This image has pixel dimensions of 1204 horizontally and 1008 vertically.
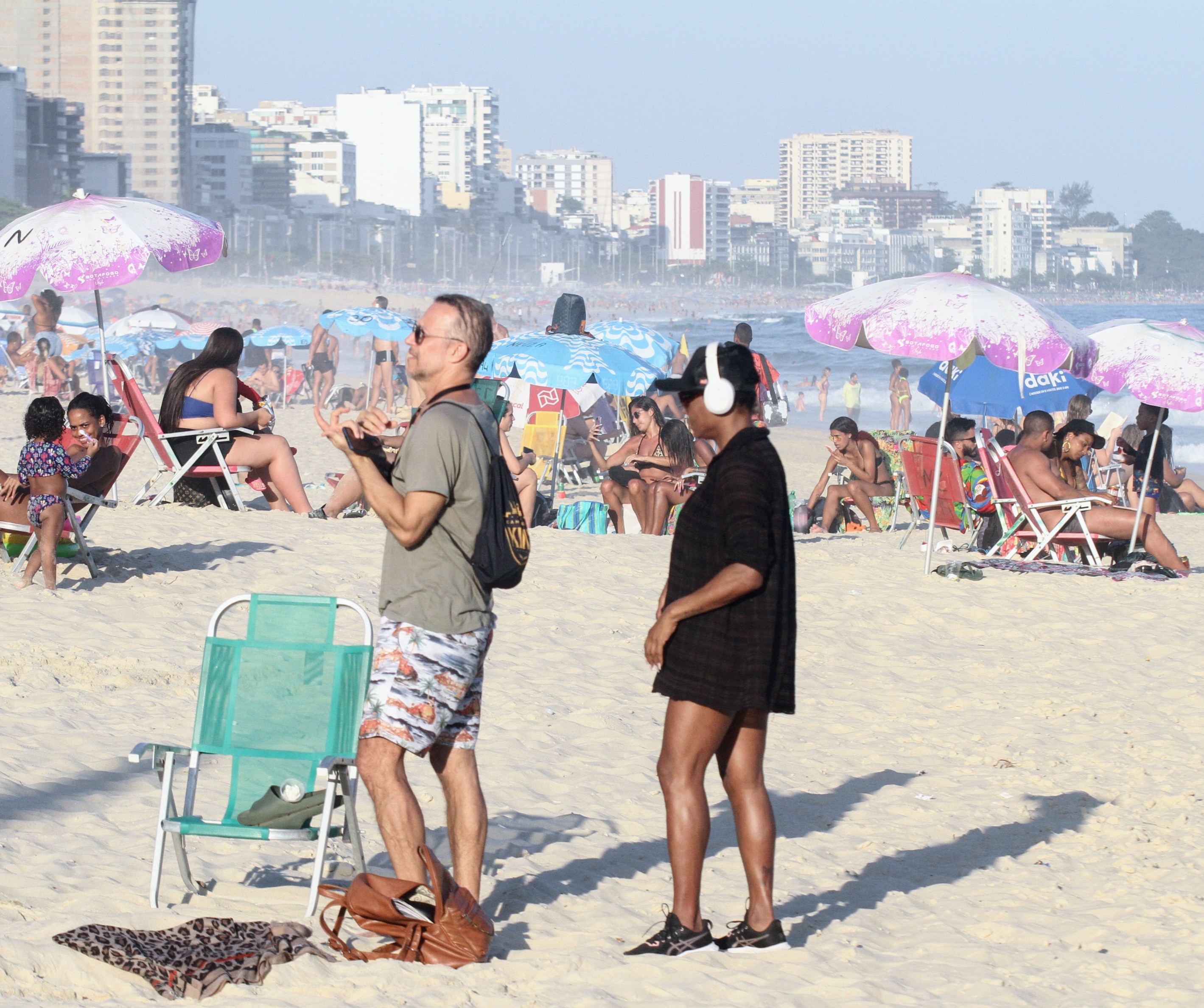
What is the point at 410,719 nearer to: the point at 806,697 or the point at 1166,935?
the point at 1166,935

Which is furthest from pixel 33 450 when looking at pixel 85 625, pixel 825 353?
pixel 825 353

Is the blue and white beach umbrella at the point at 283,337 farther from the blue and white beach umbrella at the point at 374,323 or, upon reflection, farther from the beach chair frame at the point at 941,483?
the beach chair frame at the point at 941,483

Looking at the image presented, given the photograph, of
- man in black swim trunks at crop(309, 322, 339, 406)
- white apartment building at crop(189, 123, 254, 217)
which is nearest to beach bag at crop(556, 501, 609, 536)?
man in black swim trunks at crop(309, 322, 339, 406)

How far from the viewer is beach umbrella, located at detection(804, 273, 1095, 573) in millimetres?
7566

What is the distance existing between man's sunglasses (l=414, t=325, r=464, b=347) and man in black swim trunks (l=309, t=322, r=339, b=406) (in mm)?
18672

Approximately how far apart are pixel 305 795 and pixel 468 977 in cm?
67

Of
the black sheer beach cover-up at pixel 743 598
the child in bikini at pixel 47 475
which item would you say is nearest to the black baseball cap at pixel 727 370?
the black sheer beach cover-up at pixel 743 598

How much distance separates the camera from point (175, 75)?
125m

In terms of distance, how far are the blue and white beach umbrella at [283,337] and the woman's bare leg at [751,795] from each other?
768 inches

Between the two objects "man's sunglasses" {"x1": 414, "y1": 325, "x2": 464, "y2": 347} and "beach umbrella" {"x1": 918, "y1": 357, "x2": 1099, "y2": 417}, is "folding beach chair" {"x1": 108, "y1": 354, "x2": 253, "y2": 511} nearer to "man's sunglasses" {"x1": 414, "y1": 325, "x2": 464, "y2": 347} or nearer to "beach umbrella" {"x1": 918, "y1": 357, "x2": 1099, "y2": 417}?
"beach umbrella" {"x1": 918, "y1": 357, "x2": 1099, "y2": 417}

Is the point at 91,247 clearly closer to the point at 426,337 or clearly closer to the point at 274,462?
the point at 274,462

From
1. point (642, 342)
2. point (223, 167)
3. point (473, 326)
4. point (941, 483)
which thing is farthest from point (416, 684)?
point (223, 167)

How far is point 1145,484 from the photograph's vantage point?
8406 millimetres

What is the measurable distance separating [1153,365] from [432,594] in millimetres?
6358
